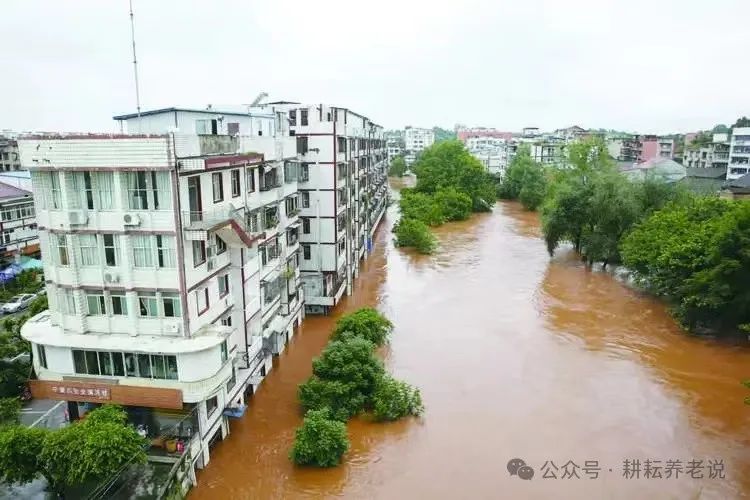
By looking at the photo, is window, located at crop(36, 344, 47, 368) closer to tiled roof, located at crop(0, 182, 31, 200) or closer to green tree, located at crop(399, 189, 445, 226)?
tiled roof, located at crop(0, 182, 31, 200)

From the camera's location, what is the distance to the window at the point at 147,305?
12.7m

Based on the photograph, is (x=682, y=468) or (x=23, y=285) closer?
(x=682, y=468)

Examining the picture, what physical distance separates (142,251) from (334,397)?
7096 millimetres

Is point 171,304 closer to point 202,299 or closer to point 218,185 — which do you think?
point 202,299

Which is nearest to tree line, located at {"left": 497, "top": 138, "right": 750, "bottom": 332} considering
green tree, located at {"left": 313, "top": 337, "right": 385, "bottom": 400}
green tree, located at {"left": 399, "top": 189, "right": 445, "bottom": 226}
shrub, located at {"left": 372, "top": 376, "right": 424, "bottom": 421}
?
shrub, located at {"left": 372, "top": 376, "right": 424, "bottom": 421}

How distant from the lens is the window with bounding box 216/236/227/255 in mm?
14258

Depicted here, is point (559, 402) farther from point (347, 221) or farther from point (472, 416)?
point (347, 221)

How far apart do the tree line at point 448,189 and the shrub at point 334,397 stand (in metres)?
32.8

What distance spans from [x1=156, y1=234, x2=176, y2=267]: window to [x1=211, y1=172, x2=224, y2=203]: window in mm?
2034

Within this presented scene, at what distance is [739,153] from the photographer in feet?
196

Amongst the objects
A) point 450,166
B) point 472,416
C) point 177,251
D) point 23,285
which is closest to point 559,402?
point 472,416

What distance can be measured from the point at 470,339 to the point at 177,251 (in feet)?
46.4

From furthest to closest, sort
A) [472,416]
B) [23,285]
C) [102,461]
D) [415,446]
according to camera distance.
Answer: [23,285], [472,416], [415,446], [102,461]

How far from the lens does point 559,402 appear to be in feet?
58.0
